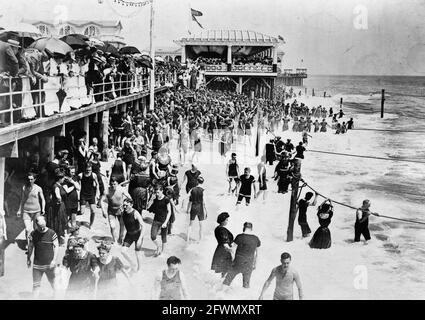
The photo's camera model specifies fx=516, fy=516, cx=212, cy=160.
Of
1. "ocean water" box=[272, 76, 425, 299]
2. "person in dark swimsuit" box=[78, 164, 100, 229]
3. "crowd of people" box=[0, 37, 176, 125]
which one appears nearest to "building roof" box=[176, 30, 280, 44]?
"ocean water" box=[272, 76, 425, 299]

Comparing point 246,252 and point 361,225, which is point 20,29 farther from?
point 361,225

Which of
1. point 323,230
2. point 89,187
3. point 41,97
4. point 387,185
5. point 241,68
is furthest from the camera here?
point 241,68

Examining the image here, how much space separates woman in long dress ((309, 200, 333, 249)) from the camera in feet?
32.7

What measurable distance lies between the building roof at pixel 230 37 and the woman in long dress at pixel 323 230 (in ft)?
131

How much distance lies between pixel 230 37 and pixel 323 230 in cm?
4265

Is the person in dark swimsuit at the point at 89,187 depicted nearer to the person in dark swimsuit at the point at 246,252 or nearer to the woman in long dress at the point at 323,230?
the person in dark swimsuit at the point at 246,252

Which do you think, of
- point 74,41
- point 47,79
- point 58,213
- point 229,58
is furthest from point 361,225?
point 229,58

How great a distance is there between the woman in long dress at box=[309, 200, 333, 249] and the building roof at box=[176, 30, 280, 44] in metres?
40.0

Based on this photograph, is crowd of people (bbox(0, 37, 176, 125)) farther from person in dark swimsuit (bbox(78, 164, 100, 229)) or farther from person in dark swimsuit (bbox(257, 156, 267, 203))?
person in dark swimsuit (bbox(257, 156, 267, 203))

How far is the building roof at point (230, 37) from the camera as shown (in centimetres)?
4910

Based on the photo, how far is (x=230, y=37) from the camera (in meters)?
50.6
